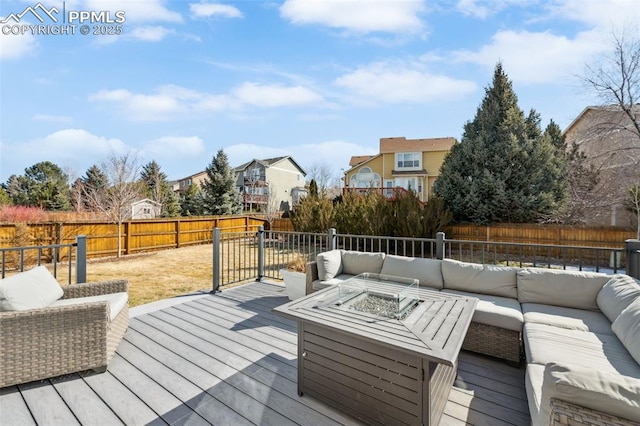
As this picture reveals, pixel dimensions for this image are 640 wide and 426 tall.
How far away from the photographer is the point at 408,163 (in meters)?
23.7

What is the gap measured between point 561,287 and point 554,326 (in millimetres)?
700

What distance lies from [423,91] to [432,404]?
7281 mm

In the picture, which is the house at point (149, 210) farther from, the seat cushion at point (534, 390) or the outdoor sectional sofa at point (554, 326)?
the seat cushion at point (534, 390)

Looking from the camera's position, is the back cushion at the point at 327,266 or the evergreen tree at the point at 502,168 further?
the evergreen tree at the point at 502,168

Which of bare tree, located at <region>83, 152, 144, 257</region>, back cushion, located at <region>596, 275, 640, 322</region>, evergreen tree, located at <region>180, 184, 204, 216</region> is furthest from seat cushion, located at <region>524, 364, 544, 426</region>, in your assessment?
evergreen tree, located at <region>180, 184, 204, 216</region>

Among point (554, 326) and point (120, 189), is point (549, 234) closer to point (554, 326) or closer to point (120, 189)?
point (554, 326)

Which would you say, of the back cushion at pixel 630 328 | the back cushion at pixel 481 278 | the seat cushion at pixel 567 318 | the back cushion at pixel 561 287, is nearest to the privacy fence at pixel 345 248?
the back cushion at pixel 481 278

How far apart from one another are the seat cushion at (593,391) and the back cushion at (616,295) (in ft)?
6.03

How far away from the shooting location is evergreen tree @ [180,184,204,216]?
2188 centimetres

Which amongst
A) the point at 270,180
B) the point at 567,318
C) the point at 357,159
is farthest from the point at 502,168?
the point at 270,180

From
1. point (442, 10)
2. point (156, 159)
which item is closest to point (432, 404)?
point (442, 10)

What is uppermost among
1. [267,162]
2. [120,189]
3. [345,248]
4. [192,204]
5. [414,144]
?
[414,144]

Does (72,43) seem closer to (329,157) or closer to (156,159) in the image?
(156,159)

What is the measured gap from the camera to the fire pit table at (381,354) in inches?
71.3
